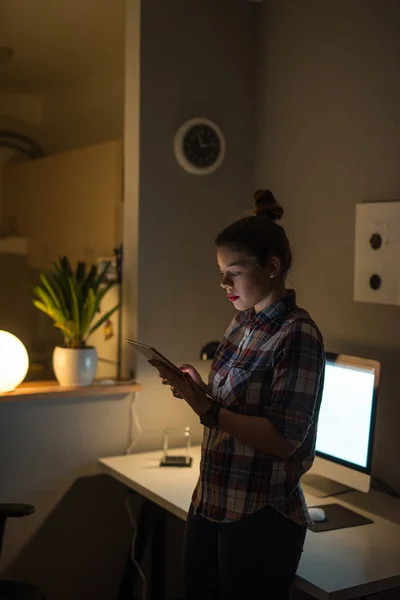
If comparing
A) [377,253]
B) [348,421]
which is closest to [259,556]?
[348,421]

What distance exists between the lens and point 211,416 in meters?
1.80

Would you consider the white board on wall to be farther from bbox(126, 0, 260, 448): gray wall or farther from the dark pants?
the dark pants

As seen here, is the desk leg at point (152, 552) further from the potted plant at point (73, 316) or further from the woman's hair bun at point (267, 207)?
the woman's hair bun at point (267, 207)

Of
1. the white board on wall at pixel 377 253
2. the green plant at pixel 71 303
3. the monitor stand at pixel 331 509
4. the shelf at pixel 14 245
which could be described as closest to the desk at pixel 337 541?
the monitor stand at pixel 331 509

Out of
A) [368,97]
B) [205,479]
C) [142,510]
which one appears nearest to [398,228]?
[368,97]

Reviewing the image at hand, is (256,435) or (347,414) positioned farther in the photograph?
(347,414)

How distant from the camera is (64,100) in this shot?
5.02m

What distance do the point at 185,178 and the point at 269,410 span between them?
144 cm

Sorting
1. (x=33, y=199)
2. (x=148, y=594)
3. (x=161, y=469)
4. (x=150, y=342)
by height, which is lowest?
(x=148, y=594)

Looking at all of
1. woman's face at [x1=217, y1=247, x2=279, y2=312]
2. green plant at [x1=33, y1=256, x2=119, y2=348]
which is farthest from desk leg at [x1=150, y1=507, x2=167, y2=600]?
woman's face at [x1=217, y1=247, x2=279, y2=312]

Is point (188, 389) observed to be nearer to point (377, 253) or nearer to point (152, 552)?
point (377, 253)

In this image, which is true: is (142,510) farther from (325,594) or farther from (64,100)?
(64,100)

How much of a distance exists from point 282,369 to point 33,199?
10.4ft

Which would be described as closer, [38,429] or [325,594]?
[325,594]
